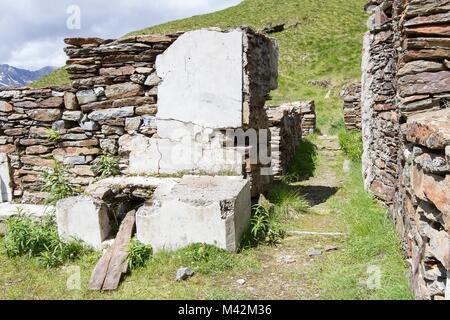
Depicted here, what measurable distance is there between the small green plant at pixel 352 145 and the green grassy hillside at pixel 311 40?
4017 mm

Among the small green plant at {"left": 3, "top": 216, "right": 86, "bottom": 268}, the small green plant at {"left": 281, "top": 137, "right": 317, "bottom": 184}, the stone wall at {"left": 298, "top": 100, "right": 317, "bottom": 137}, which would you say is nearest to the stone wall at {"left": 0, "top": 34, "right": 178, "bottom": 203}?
the small green plant at {"left": 3, "top": 216, "right": 86, "bottom": 268}

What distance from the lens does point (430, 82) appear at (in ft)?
11.5

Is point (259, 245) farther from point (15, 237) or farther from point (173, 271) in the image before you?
point (15, 237)

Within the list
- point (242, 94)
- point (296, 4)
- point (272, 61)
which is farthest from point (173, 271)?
point (296, 4)

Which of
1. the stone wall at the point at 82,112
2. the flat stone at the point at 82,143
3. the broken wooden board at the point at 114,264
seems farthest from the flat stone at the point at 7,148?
the broken wooden board at the point at 114,264

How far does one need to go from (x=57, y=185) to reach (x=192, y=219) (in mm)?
2367

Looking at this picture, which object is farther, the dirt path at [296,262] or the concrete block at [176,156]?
the concrete block at [176,156]

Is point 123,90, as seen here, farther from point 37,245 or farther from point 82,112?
point 37,245

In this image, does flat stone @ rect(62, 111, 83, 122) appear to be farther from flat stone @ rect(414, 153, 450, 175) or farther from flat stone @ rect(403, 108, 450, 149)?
flat stone @ rect(414, 153, 450, 175)

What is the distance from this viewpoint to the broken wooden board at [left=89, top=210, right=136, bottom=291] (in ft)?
12.8

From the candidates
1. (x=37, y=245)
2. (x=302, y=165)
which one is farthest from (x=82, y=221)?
(x=302, y=165)

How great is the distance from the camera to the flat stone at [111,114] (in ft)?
18.2

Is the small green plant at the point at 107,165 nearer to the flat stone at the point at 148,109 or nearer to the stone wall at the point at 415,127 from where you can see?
the flat stone at the point at 148,109

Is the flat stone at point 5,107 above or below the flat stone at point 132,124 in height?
above
